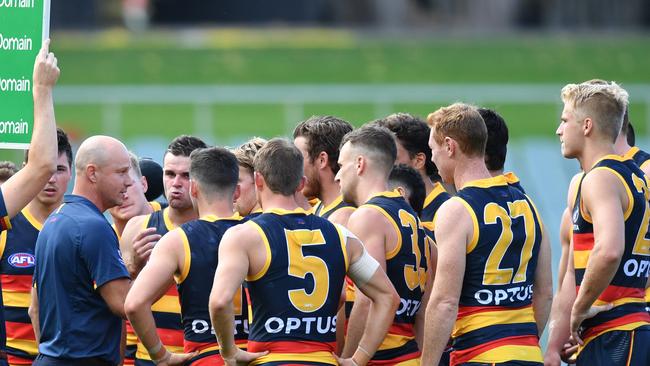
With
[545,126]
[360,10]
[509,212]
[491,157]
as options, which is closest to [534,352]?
[509,212]

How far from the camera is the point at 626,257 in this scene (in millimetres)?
7297

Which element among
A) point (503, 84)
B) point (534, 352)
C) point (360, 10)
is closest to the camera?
point (534, 352)

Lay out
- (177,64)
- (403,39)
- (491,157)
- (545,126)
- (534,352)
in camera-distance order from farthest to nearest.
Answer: (403,39) < (177,64) < (545,126) < (491,157) < (534,352)

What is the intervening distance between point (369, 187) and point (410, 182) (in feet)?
3.03

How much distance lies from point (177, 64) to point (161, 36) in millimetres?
Result: 2835

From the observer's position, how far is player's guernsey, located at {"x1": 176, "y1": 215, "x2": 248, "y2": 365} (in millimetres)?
6699

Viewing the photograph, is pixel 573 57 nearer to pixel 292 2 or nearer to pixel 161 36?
pixel 292 2

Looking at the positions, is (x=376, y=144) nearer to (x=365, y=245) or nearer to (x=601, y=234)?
(x=365, y=245)

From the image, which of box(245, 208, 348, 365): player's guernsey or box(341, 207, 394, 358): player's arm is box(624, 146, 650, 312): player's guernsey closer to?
box(341, 207, 394, 358): player's arm

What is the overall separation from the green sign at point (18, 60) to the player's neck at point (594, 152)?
3.53 m

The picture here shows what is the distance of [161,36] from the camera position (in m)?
40.2

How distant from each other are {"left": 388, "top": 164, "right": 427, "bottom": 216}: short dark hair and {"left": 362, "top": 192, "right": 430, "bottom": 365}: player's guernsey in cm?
68

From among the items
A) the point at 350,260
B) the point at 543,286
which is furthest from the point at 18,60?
the point at 543,286

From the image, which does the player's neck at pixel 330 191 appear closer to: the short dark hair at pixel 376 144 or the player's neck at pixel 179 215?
the short dark hair at pixel 376 144
